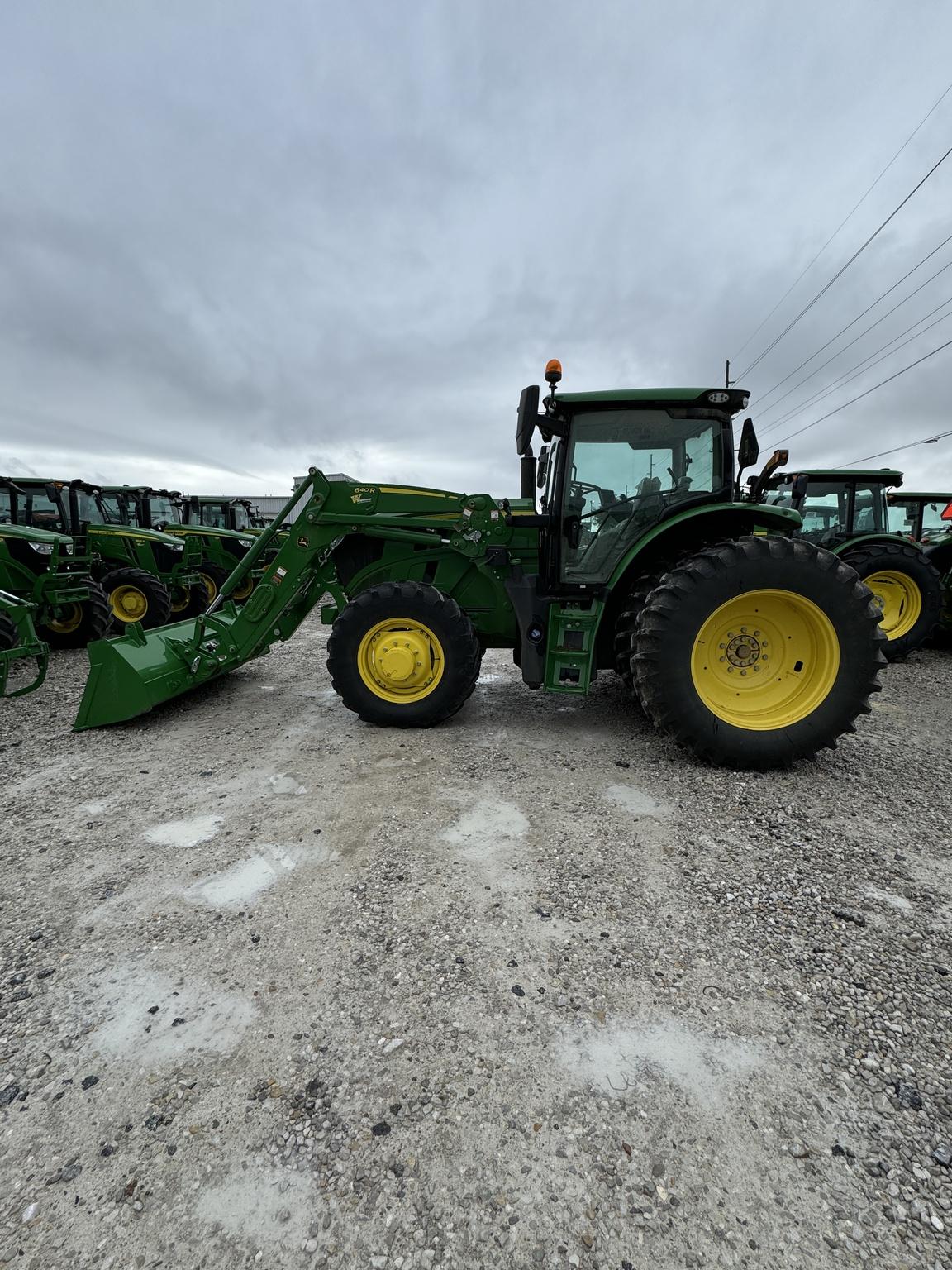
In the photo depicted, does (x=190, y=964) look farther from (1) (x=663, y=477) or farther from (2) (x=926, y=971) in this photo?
(1) (x=663, y=477)

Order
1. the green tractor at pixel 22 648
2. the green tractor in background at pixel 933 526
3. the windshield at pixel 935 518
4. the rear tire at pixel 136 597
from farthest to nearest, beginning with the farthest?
the windshield at pixel 935 518, the rear tire at pixel 136 597, the green tractor in background at pixel 933 526, the green tractor at pixel 22 648

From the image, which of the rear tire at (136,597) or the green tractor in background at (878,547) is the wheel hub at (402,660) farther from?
the rear tire at (136,597)

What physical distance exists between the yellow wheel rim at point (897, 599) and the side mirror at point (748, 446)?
13.8ft

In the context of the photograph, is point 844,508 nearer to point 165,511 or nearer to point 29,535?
point 29,535

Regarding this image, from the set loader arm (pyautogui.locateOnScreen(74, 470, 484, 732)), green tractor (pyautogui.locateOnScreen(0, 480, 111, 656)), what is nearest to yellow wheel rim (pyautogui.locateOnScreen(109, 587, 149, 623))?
green tractor (pyautogui.locateOnScreen(0, 480, 111, 656))

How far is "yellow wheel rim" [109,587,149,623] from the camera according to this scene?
7.92m

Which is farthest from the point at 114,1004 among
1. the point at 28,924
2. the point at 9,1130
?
the point at 28,924

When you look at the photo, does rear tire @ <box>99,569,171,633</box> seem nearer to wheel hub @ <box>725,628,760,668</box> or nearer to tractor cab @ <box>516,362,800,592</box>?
tractor cab @ <box>516,362,800,592</box>

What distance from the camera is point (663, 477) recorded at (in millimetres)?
3896

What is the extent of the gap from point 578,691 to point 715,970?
2.08 m

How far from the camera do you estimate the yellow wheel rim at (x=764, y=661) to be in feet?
11.5

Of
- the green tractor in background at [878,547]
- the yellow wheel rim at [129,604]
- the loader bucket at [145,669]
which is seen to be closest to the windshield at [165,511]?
the yellow wheel rim at [129,604]

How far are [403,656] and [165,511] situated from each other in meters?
9.94

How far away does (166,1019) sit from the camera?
5.58ft
